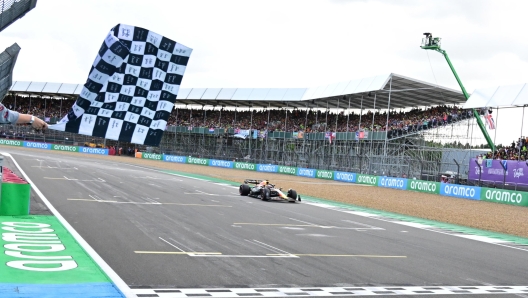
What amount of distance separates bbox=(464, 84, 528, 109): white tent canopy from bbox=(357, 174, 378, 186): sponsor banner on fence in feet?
25.9

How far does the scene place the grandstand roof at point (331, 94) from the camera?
4362cm

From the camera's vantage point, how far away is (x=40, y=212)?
42.7 feet

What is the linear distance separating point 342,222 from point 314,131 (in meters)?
41.1

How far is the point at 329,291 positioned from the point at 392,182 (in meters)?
31.5

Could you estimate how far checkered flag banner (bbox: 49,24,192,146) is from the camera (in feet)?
17.7

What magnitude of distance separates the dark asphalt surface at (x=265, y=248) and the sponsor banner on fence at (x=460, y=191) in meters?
15.1

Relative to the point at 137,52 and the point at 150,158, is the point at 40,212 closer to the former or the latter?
the point at 137,52


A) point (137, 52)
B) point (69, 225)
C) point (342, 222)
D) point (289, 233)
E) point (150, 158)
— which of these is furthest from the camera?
point (150, 158)

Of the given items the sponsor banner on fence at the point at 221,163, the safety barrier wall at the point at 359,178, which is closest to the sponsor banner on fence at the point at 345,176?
the safety barrier wall at the point at 359,178

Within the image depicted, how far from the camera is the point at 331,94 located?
49.5 meters

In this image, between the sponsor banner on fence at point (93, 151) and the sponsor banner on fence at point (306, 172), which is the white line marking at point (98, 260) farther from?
the sponsor banner on fence at point (93, 151)

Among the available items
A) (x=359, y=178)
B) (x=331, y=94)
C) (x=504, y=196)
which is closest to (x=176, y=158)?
(x=331, y=94)

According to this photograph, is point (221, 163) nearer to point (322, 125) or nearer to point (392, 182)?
point (322, 125)

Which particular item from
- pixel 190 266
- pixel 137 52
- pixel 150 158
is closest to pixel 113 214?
pixel 190 266
